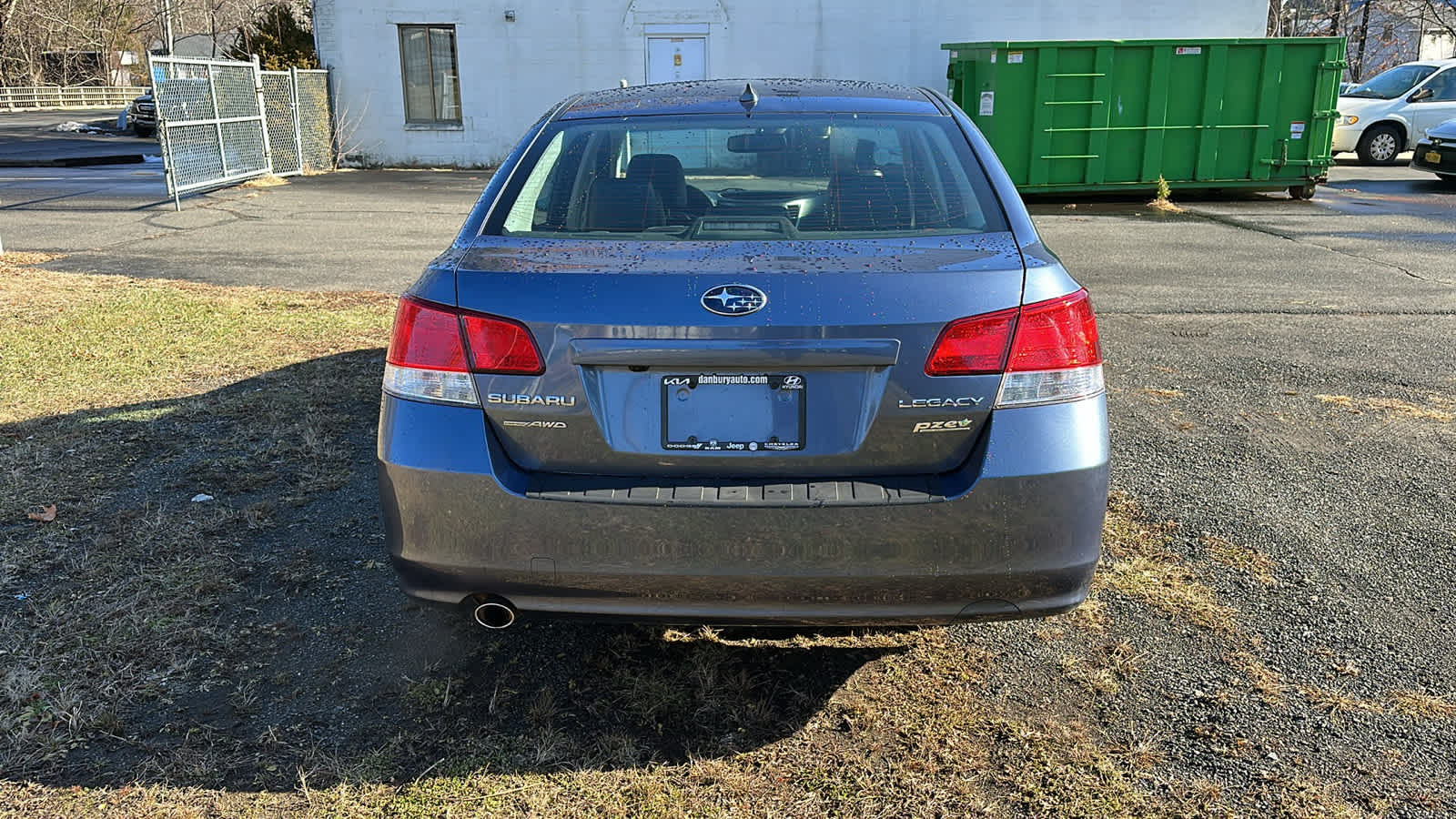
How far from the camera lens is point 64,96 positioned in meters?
58.2

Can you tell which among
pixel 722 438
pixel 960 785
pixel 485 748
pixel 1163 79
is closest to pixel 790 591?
pixel 722 438

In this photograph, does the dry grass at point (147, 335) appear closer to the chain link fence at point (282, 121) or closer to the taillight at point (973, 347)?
the taillight at point (973, 347)

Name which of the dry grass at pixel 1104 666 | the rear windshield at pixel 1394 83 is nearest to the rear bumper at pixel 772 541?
the dry grass at pixel 1104 666

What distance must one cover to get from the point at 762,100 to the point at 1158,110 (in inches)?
554

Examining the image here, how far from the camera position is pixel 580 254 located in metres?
2.72

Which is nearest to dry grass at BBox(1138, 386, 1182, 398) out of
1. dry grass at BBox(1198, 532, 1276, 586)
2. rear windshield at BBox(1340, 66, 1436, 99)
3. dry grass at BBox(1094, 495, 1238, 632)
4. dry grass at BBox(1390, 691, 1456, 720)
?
dry grass at BBox(1094, 495, 1238, 632)

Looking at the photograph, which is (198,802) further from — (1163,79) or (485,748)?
(1163,79)

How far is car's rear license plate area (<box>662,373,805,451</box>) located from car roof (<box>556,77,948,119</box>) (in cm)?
119

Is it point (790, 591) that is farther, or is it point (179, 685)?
point (179, 685)

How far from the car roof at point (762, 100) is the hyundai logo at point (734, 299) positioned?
3.42ft

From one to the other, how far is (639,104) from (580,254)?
1.02 metres

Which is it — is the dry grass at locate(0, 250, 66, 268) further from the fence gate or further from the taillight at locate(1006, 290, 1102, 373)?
the taillight at locate(1006, 290, 1102, 373)

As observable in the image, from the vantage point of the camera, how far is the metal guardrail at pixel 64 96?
5512cm

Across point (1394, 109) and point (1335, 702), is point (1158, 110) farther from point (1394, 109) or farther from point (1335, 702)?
point (1335, 702)
